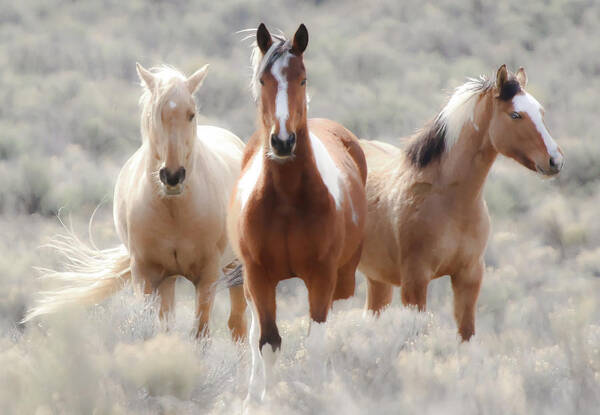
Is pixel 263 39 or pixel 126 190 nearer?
pixel 263 39

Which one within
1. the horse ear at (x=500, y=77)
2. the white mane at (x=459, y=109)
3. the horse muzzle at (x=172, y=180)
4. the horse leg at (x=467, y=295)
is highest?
the horse ear at (x=500, y=77)

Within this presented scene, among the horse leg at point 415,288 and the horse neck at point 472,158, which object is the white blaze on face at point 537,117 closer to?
the horse neck at point 472,158

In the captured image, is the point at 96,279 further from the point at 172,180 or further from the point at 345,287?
the point at 345,287

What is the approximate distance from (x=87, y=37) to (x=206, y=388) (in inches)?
621

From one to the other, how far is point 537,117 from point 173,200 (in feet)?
8.45

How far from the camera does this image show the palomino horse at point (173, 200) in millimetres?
5520

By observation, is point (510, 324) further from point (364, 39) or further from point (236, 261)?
point (364, 39)

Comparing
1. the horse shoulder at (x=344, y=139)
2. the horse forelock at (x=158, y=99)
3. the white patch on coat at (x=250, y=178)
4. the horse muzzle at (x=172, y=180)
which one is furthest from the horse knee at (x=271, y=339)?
the horse shoulder at (x=344, y=139)

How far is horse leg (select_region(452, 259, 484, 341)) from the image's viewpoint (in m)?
5.95

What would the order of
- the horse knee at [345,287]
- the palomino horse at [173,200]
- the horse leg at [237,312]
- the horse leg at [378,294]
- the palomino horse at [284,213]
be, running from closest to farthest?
1. the palomino horse at [284,213]
2. the palomino horse at [173,200]
3. the horse knee at [345,287]
4. the horse leg at [237,312]
5. the horse leg at [378,294]

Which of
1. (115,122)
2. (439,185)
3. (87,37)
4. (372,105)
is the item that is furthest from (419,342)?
(87,37)

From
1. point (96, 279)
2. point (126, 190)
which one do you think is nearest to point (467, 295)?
point (126, 190)

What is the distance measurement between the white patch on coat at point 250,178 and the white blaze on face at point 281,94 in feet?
1.85

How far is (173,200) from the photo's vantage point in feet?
19.2
